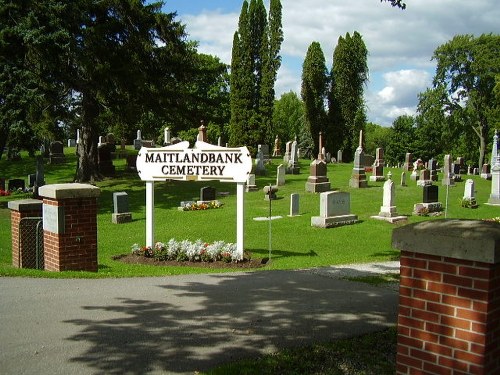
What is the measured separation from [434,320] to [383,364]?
3.49 ft

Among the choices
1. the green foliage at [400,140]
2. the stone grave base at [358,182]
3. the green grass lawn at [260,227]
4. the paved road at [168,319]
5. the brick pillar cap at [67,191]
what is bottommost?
the green grass lawn at [260,227]

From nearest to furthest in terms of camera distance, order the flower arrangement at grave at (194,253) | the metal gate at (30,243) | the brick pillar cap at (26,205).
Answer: the metal gate at (30,243), the brick pillar cap at (26,205), the flower arrangement at grave at (194,253)

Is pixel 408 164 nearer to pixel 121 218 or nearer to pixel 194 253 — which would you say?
pixel 121 218

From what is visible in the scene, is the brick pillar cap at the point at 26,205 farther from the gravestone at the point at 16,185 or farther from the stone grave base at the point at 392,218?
the gravestone at the point at 16,185

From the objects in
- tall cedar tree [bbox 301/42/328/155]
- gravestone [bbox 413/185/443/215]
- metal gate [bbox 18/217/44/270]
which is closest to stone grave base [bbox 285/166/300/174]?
gravestone [bbox 413/185/443/215]

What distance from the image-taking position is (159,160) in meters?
12.0

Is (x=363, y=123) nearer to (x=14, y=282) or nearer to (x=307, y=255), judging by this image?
(x=307, y=255)

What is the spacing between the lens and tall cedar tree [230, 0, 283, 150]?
47.1 meters

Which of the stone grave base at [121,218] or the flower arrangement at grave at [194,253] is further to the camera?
the stone grave base at [121,218]

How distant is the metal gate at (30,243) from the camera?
928 cm

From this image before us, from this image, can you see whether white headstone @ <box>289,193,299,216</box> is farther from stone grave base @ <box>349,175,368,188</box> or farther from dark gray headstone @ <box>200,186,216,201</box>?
stone grave base @ <box>349,175,368,188</box>

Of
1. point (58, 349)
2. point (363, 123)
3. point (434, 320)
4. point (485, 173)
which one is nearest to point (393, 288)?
point (434, 320)

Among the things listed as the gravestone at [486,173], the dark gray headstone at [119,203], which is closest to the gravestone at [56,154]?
the dark gray headstone at [119,203]

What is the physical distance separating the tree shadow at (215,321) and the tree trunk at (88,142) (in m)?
21.5
